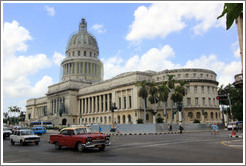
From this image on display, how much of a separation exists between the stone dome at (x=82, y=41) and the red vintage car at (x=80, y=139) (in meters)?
94.1

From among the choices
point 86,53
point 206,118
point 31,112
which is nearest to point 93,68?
point 86,53

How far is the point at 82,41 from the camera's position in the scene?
109 m

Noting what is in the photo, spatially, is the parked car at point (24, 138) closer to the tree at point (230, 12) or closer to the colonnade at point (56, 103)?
the tree at point (230, 12)

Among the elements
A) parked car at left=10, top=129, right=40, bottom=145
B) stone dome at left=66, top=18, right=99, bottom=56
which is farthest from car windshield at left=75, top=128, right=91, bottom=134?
stone dome at left=66, top=18, right=99, bottom=56

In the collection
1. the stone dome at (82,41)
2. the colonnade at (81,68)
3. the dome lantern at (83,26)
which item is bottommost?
the colonnade at (81,68)

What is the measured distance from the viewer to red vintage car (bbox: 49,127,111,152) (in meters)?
14.0

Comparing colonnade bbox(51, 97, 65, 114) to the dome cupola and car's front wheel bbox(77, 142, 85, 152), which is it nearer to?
the dome cupola

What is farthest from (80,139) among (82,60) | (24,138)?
(82,60)

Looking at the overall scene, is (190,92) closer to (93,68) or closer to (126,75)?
(126,75)

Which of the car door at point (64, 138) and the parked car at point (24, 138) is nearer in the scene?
the car door at point (64, 138)

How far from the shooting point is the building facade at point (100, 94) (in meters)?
66.4

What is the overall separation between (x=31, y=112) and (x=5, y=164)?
414 feet

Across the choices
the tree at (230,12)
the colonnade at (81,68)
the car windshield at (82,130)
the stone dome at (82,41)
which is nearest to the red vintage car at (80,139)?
the car windshield at (82,130)

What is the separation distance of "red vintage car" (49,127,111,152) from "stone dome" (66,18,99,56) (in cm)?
9414
